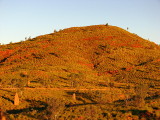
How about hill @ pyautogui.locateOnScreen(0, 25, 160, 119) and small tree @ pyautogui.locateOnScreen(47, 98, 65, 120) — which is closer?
small tree @ pyautogui.locateOnScreen(47, 98, 65, 120)

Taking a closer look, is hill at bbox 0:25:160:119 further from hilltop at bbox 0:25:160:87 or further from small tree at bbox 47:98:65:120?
small tree at bbox 47:98:65:120

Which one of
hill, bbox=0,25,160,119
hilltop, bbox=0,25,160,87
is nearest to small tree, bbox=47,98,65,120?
hill, bbox=0,25,160,119

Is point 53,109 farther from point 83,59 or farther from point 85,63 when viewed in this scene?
point 83,59

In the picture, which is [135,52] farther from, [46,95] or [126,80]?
[46,95]

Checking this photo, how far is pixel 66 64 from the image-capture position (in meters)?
65.1

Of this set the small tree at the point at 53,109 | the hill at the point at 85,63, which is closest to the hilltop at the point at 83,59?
the hill at the point at 85,63

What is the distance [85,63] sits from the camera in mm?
69625

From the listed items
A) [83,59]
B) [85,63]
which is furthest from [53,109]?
[83,59]

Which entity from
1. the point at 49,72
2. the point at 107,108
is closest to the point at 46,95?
the point at 107,108

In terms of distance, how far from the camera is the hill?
157 ft

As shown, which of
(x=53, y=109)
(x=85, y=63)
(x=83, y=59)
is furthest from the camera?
(x=83, y=59)

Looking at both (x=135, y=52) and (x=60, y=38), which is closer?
(x=135, y=52)

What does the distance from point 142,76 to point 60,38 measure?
46.8 m

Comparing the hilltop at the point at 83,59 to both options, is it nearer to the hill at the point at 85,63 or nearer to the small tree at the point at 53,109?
the hill at the point at 85,63
